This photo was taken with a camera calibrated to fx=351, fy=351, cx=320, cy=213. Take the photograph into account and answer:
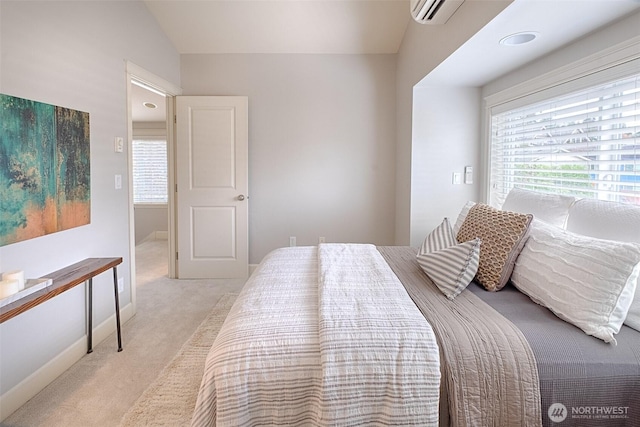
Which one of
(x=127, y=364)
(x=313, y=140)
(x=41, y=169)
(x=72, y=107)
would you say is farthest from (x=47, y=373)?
(x=313, y=140)

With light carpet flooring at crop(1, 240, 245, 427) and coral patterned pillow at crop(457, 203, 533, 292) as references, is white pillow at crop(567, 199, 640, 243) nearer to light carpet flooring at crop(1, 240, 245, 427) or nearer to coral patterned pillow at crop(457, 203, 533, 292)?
coral patterned pillow at crop(457, 203, 533, 292)

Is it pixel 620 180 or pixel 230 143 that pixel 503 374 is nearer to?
pixel 620 180

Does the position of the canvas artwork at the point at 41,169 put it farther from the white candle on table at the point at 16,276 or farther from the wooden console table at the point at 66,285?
the wooden console table at the point at 66,285

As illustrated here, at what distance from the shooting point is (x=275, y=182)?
3.97 meters

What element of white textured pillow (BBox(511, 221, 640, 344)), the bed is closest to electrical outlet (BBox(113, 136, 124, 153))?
the bed

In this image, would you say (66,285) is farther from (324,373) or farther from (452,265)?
(452,265)

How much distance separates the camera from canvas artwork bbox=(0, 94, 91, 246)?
172 cm

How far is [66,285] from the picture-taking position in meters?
1.86

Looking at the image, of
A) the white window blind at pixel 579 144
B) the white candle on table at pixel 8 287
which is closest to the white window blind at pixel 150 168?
the white candle on table at pixel 8 287

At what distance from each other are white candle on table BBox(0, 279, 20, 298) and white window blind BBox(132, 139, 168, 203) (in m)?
4.70

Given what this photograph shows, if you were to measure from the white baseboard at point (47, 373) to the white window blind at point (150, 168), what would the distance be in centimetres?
389

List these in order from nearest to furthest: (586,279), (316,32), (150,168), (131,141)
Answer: (586,279) → (131,141) → (316,32) → (150,168)

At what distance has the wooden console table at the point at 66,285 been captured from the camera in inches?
60.2
